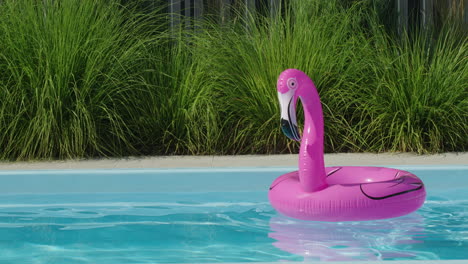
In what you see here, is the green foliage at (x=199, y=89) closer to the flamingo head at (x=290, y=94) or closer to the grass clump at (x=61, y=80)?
the grass clump at (x=61, y=80)

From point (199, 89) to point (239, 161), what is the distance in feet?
3.13

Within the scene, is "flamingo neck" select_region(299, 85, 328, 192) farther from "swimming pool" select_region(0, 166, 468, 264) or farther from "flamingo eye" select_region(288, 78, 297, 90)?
"swimming pool" select_region(0, 166, 468, 264)

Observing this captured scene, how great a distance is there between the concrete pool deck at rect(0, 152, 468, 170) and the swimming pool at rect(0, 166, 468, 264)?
1.61 feet

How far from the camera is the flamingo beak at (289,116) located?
3463mm

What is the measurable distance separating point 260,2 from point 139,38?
56.5 inches

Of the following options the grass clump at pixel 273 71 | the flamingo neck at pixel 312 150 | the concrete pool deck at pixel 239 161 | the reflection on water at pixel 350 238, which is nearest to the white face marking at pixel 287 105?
the flamingo neck at pixel 312 150

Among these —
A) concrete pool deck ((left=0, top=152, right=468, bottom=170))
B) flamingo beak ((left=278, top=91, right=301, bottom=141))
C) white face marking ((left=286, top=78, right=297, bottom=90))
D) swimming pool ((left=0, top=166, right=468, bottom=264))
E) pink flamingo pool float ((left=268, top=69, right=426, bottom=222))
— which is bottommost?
swimming pool ((left=0, top=166, right=468, bottom=264))

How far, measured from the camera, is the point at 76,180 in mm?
4496

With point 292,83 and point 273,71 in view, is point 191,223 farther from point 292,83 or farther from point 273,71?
point 273,71

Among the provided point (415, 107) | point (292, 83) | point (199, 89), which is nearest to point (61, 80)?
point (199, 89)

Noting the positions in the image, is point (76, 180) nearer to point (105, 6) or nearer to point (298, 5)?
point (105, 6)

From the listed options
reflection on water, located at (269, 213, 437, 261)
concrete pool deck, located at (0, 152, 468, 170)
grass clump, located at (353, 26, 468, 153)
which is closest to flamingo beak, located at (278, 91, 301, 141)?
reflection on water, located at (269, 213, 437, 261)

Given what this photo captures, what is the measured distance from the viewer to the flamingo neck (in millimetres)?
3676

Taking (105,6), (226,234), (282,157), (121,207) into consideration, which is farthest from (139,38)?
(226,234)
